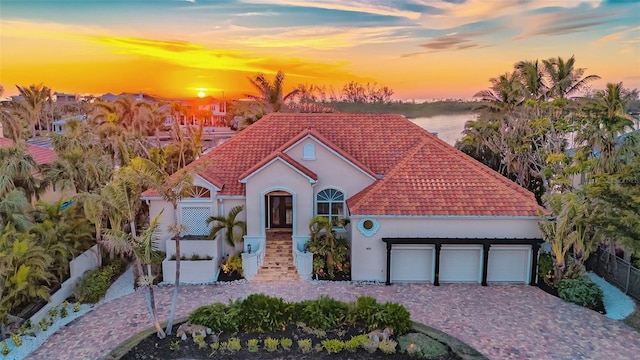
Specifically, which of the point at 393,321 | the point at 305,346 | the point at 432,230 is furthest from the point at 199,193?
the point at 393,321

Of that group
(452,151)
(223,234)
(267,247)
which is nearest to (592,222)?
(452,151)

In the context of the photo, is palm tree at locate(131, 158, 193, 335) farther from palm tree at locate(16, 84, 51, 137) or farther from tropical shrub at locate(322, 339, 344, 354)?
palm tree at locate(16, 84, 51, 137)

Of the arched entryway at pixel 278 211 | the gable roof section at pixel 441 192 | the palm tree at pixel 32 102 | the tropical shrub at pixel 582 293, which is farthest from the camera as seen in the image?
the palm tree at pixel 32 102

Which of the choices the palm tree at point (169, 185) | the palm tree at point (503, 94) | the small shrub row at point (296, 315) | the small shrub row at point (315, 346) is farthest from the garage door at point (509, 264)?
the palm tree at point (503, 94)

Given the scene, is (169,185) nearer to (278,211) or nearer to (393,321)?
(393,321)

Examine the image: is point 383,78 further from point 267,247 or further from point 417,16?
point 267,247

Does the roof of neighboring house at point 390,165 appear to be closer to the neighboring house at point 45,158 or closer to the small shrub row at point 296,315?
the small shrub row at point 296,315
